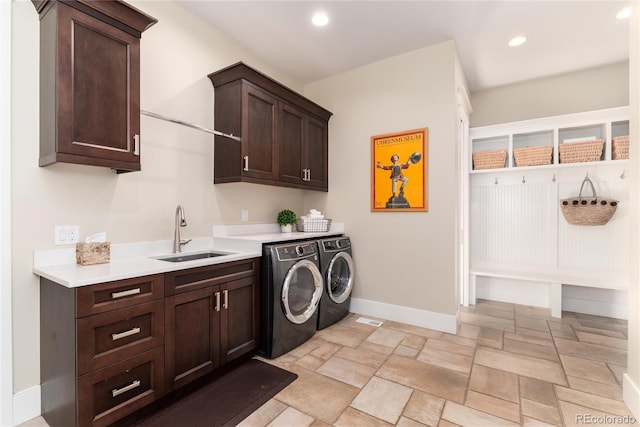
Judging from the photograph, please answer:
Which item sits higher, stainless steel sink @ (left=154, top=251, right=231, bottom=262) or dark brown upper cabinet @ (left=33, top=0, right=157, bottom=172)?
dark brown upper cabinet @ (left=33, top=0, right=157, bottom=172)

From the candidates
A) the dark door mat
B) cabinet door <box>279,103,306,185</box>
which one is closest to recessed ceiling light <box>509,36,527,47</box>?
cabinet door <box>279,103,306,185</box>

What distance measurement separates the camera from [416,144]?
311 centimetres

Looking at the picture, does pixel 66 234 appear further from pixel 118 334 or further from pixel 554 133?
pixel 554 133

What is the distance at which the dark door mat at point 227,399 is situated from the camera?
1625 millimetres

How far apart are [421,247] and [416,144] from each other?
1110 mm

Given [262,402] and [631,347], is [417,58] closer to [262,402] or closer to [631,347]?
[631,347]

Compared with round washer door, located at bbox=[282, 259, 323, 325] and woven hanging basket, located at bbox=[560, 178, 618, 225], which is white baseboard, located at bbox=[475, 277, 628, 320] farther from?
round washer door, located at bbox=[282, 259, 323, 325]

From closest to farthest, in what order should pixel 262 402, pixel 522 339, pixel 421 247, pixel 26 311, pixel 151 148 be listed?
pixel 26 311
pixel 262 402
pixel 151 148
pixel 522 339
pixel 421 247

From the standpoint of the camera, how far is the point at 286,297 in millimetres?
2375

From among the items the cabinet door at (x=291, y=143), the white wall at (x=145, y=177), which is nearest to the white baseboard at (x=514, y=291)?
the cabinet door at (x=291, y=143)

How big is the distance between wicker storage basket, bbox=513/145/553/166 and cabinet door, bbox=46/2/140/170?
13.5ft

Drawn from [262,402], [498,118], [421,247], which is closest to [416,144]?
[421,247]

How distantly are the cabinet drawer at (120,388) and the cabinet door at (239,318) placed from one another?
0.47m

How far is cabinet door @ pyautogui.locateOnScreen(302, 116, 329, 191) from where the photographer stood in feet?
11.1
